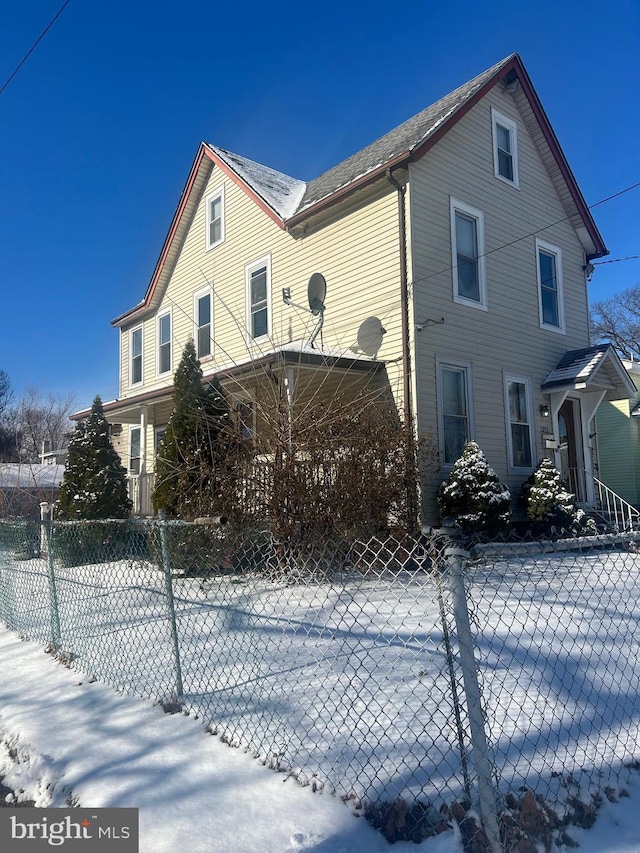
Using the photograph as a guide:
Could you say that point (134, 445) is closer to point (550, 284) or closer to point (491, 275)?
point (491, 275)

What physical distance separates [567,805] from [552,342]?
11.6 meters

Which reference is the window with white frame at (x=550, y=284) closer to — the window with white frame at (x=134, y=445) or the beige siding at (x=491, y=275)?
the beige siding at (x=491, y=275)

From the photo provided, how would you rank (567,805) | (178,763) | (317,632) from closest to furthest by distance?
1. (567,805)
2. (178,763)
3. (317,632)

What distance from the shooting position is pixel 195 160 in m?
16.2

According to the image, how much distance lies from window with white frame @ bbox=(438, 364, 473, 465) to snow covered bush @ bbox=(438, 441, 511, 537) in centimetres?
85

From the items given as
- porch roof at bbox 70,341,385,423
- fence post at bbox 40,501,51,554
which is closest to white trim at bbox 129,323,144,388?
porch roof at bbox 70,341,385,423

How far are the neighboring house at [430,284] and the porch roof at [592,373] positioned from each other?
1.5 inches

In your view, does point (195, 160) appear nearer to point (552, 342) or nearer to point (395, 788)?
point (552, 342)

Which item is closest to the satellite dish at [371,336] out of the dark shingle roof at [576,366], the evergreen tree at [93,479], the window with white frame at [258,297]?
the window with white frame at [258,297]

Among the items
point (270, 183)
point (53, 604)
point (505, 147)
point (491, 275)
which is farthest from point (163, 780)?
point (270, 183)

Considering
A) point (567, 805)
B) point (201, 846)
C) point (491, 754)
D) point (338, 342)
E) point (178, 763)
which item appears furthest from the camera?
point (338, 342)

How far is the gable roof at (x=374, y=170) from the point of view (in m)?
11.4

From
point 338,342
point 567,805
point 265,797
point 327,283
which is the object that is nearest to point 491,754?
point 567,805

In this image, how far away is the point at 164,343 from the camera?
17.1 m
